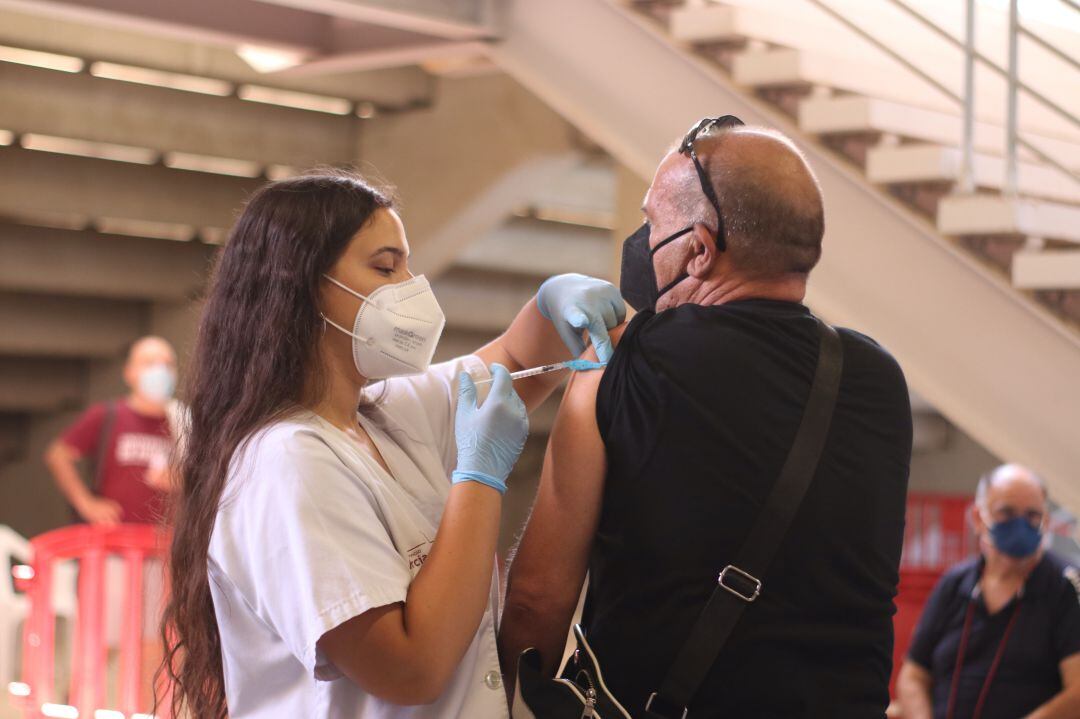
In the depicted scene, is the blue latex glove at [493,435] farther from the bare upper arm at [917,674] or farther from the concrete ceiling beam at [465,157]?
the concrete ceiling beam at [465,157]

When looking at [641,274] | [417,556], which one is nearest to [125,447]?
[417,556]

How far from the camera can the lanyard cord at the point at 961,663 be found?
13.9 feet

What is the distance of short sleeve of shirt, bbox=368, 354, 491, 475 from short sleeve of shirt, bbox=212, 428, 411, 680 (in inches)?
16.3

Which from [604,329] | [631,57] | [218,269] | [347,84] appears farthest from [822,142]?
[347,84]

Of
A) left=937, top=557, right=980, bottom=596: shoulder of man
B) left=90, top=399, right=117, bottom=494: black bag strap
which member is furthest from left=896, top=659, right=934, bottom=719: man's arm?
left=90, top=399, right=117, bottom=494: black bag strap

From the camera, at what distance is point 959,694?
430 centimetres

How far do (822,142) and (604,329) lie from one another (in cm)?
237

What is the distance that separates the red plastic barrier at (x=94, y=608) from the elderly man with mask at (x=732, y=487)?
304cm

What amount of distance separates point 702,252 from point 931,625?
2.98 metres

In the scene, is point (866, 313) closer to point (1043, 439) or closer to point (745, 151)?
point (1043, 439)

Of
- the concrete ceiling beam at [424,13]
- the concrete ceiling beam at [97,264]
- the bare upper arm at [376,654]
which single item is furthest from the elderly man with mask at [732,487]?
the concrete ceiling beam at [97,264]

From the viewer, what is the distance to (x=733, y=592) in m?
1.77

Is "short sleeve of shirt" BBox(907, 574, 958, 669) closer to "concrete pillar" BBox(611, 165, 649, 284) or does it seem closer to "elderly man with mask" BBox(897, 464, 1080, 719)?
"elderly man with mask" BBox(897, 464, 1080, 719)

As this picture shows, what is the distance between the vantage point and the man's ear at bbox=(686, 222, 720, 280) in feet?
6.24
